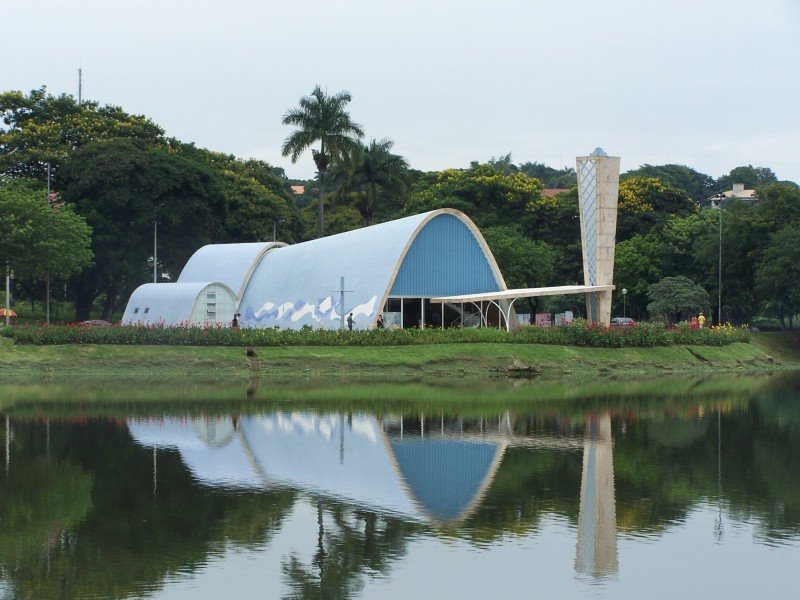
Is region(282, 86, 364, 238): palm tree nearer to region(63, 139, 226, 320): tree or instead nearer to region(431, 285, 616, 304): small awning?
region(63, 139, 226, 320): tree

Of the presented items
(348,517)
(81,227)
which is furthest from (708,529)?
(81,227)

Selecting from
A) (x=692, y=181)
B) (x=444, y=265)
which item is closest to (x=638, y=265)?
(x=444, y=265)

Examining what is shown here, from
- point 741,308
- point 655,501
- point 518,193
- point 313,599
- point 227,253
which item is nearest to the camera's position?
point 313,599

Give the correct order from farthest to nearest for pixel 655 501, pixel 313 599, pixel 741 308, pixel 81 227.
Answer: pixel 741 308, pixel 81 227, pixel 655 501, pixel 313 599

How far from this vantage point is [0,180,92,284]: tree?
53.9 meters

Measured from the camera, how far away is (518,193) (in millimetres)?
82375

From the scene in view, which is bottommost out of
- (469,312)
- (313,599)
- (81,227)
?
(313,599)

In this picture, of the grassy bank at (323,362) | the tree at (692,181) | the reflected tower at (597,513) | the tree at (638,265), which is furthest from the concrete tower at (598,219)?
the tree at (692,181)

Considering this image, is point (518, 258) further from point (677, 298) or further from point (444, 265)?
→ point (444, 265)

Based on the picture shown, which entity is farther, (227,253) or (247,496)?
(227,253)

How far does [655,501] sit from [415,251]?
35.2 metres

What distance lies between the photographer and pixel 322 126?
71750 millimetres

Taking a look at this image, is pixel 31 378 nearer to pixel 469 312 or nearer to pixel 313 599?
pixel 469 312

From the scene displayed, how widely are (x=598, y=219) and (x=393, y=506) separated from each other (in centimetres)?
3608
